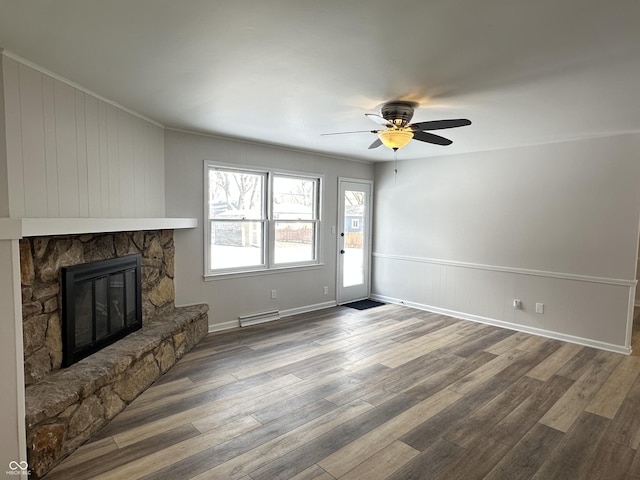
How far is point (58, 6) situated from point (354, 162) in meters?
4.93

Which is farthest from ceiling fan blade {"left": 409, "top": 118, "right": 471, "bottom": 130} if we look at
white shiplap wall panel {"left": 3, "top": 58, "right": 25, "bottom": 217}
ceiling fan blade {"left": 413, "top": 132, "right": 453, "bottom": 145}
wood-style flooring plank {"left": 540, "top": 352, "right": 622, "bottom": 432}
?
white shiplap wall panel {"left": 3, "top": 58, "right": 25, "bottom": 217}

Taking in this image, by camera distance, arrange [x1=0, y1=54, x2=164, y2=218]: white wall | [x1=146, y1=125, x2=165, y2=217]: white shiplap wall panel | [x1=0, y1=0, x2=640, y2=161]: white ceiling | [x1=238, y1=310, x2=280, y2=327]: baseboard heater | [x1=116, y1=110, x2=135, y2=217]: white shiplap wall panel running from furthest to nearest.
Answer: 1. [x1=238, y1=310, x2=280, y2=327]: baseboard heater
2. [x1=146, y1=125, x2=165, y2=217]: white shiplap wall panel
3. [x1=116, y1=110, x2=135, y2=217]: white shiplap wall panel
4. [x1=0, y1=54, x2=164, y2=218]: white wall
5. [x1=0, y1=0, x2=640, y2=161]: white ceiling

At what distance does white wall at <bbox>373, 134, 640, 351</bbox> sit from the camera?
4230 mm

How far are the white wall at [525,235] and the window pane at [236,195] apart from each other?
2.48 metres

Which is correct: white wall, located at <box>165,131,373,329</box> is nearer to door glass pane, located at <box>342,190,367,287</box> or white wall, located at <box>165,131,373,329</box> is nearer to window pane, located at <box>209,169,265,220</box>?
window pane, located at <box>209,169,265,220</box>

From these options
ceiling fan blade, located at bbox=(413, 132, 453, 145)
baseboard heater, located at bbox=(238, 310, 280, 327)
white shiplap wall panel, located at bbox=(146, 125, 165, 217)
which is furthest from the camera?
baseboard heater, located at bbox=(238, 310, 280, 327)

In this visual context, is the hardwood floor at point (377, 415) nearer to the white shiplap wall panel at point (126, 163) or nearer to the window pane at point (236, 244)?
the window pane at point (236, 244)

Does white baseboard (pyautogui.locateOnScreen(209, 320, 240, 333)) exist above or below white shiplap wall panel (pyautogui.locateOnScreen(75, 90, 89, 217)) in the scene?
below

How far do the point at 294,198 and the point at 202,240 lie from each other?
1.61 metres

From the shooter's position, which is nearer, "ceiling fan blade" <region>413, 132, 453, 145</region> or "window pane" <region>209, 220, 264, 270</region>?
"ceiling fan blade" <region>413, 132, 453, 145</region>

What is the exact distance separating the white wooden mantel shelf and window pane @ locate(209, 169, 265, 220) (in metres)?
0.93

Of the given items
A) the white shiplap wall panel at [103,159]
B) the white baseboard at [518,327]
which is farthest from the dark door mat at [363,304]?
the white shiplap wall panel at [103,159]

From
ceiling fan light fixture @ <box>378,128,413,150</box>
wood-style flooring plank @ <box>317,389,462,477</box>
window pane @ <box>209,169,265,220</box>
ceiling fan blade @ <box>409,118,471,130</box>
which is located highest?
ceiling fan blade @ <box>409,118,471,130</box>

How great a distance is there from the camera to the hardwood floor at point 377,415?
227 cm
